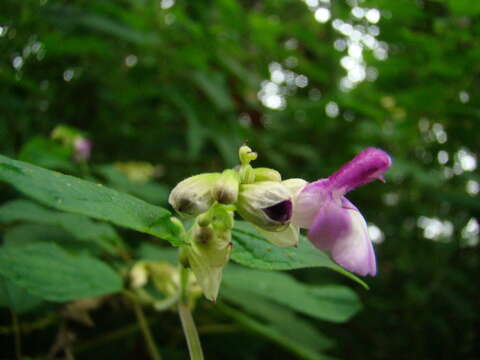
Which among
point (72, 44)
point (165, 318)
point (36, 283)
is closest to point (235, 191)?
point (36, 283)

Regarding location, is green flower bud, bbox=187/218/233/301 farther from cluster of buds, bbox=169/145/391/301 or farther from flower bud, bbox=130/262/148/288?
flower bud, bbox=130/262/148/288

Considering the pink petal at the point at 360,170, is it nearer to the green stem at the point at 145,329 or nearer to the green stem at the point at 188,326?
the green stem at the point at 188,326

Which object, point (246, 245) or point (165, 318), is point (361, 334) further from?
point (246, 245)

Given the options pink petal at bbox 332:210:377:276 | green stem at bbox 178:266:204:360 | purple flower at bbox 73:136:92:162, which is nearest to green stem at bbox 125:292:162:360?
green stem at bbox 178:266:204:360

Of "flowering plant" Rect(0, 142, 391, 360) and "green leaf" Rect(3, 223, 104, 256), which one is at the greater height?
"flowering plant" Rect(0, 142, 391, 360)

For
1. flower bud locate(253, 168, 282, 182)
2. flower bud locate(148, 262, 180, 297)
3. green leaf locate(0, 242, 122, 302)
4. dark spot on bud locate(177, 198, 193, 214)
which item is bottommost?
flower bud locate(148, 262, 180, 297)

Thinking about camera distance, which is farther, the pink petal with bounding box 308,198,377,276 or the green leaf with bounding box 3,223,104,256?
the green leaf with bounding box 3,223,104,256

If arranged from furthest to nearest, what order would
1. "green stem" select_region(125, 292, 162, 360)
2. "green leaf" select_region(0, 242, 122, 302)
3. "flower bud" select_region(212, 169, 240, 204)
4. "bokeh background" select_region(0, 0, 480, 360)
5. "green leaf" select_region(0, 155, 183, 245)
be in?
"bokeh background" select_region(0, 0, 480, 360)
"green stem" select_region(125, 292, 162, 360)
"green leaf" select_region(0, 242, 122, 302)
"flower bud" select_region(212, 169, 240, 204)
"green leaf" select_region(0, 155, 183, 245)
